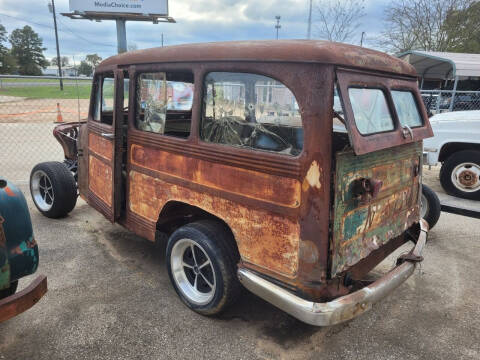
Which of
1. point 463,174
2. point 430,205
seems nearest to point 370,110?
point 430,205

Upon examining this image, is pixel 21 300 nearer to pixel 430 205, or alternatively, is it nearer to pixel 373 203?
pixel 373 203

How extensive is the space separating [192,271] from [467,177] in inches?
191

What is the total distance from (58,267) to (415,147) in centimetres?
336

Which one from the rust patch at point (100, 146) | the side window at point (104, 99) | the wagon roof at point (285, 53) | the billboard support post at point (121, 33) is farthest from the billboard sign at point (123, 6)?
the wagon roof at point (285, 53)

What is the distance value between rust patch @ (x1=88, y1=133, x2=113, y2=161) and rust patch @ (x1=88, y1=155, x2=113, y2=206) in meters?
0.09

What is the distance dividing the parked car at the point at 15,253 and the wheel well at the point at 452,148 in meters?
5.95

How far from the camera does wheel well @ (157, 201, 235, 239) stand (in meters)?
2.93

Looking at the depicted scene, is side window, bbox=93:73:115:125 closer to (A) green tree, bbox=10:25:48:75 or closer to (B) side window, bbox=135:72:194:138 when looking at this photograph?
(B) side window, bbox=135:72:194:138

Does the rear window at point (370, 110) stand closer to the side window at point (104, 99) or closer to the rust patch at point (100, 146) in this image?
the rust patch at point (100, 146)

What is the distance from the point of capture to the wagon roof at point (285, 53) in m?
2.04

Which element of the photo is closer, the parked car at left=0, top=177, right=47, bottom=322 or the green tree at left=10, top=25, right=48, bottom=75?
the parked car at left=0, top=177, right=47, bottom=322

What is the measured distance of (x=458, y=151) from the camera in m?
5.92

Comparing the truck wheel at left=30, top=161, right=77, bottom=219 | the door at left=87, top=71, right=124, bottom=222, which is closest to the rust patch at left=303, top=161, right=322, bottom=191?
the door at left=87, top=71, right=124, bottom=222

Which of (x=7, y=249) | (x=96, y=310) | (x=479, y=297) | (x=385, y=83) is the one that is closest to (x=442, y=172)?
(x=479, y=297)
